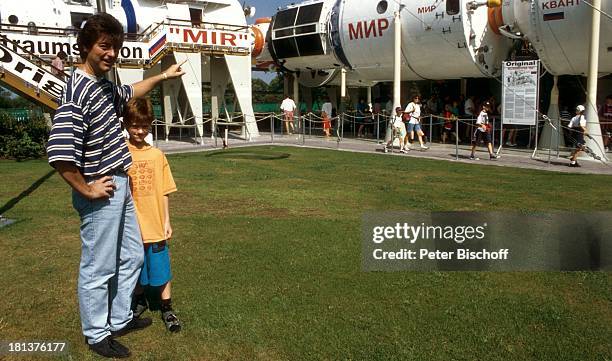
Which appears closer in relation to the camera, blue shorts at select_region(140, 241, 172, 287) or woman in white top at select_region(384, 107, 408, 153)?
blue shorts at select_region(140, 241, 172, 287)

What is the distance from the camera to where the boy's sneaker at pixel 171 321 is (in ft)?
13.4

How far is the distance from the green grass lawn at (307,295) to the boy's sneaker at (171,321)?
72mm

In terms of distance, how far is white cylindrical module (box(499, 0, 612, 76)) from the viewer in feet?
45.9

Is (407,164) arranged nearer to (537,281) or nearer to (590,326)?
(537,281)

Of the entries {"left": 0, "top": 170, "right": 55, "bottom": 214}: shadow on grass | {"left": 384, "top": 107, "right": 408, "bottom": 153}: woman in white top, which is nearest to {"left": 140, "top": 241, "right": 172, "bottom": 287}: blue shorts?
{"left": 0, "top": 170, "right": 55, "bottom": 214}: shadow on grass

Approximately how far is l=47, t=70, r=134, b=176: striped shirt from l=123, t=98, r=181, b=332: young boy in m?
0.37

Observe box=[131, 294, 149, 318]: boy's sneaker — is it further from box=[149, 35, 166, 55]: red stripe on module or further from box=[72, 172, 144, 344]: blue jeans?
box=[149, 35, 166, 55]: red stripe on module

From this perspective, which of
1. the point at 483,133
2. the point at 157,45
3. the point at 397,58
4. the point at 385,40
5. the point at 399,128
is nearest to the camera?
the point at 483,133

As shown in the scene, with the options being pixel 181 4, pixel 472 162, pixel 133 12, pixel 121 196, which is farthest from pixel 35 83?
pixel 121 196

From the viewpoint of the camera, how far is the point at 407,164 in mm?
13719

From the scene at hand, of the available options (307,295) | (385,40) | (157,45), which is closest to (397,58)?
(385,40)

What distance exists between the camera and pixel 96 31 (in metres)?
3.30

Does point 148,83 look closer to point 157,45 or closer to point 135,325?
point 135,325

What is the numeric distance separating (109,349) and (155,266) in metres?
0.69
